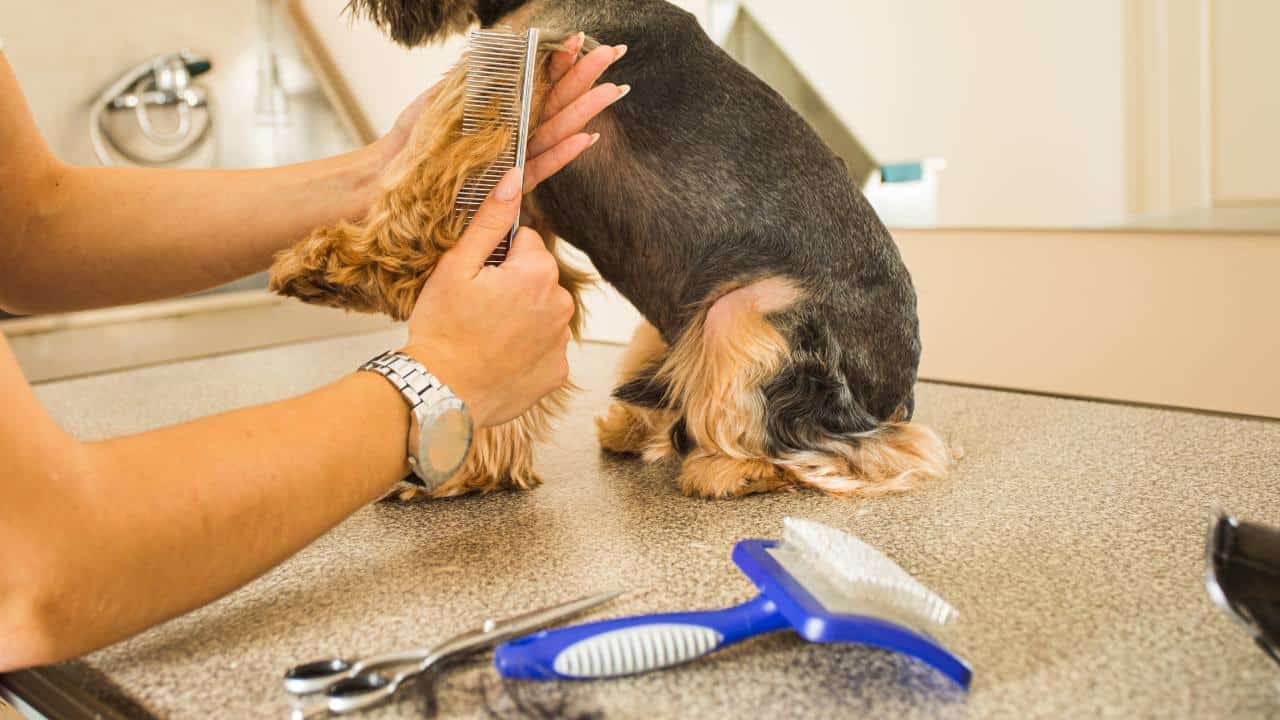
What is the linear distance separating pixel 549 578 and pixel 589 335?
4.86ft

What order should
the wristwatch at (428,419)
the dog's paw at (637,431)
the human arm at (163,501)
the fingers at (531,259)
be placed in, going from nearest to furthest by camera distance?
1. the human arm at (163,501)
2. the wristwatch at (428,419)
3. the fingers at (531,259)
4. the dog's paw at (637,431)

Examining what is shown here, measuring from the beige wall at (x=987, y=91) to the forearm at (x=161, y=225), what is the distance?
2.91ft

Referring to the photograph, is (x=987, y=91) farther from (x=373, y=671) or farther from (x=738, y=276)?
(x=373, y=671)

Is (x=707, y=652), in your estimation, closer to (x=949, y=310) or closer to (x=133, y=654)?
(x=133, y=654)

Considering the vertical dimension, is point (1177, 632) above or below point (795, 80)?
below

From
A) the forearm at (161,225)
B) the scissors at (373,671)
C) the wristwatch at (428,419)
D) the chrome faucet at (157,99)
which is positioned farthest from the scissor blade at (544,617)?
the chrome faucet at (157,99)

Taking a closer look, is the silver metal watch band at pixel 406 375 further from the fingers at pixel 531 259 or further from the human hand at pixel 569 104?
the human hand at pixel 569 104

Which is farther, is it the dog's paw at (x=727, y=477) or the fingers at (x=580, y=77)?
the dog's paw at (x=727, y=477)

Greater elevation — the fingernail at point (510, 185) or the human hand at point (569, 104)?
the human hand at point (569, 104)

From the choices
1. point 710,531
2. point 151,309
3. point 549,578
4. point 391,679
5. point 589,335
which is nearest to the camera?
point 391,679

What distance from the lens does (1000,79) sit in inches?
58.1

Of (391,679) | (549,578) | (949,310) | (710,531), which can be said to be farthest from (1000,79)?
(391,679)

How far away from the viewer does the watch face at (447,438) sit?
→ 0.67m

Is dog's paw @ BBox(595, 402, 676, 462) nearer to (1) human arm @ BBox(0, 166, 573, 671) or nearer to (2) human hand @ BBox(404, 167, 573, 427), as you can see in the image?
(2) human hand @ BBox(404, 167, 573, 427)
